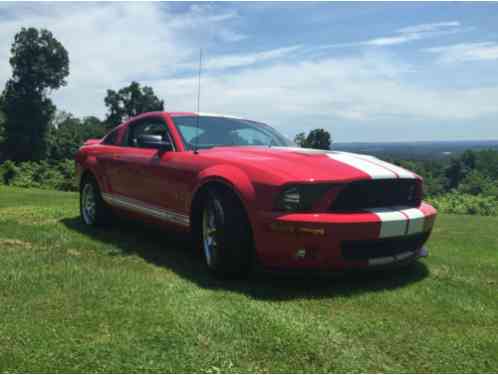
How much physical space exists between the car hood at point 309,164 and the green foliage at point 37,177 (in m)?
26.9

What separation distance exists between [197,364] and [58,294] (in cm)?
148

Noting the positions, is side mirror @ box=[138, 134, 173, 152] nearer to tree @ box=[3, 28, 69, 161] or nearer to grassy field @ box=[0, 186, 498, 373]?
grassy field @ box=[0, 186, 498, 373]

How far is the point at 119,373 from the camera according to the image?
2.27m

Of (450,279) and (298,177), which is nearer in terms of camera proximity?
(298,177)

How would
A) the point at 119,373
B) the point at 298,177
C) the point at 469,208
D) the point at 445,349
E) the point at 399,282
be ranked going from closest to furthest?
the point at 119,373 → the point at 445,349 → the point at 298,177 → the point at 399,282 → the point at 469,208

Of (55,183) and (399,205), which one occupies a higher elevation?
(399,205)

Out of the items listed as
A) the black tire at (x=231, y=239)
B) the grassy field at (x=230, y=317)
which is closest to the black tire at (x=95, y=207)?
the grassy field at (x=230, y=317)

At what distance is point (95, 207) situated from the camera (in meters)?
5.94

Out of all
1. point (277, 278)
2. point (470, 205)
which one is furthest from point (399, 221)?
point (470, 205)

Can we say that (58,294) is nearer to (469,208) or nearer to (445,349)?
(445,349)

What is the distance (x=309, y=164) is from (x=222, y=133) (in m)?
1.34

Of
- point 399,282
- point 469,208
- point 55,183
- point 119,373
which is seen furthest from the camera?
point 469,208

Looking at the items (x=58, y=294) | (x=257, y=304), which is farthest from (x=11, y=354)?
(x=257, y=304)

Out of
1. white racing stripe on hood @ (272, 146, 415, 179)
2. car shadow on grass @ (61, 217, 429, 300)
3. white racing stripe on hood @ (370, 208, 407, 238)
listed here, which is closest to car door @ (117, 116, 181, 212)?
car shadow on grass @ (61, 217, 429, 300)
